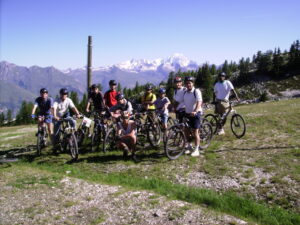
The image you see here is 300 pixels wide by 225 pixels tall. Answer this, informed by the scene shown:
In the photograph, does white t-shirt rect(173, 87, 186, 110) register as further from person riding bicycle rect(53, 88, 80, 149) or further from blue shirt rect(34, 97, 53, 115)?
blue shirt rect(34, 97, 53, 115)

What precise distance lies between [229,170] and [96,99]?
717 centimetres

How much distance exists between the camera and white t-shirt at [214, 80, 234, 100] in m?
12.9

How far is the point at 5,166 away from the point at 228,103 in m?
10.7

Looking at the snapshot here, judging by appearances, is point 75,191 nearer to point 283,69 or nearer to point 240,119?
Result: point 240,119

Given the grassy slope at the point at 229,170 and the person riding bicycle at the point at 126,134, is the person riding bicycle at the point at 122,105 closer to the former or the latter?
the person riding bicycle at the point at 126,134

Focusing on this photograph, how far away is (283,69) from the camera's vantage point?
121000mm

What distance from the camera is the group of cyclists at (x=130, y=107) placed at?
34.0 ft

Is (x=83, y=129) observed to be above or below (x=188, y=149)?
above

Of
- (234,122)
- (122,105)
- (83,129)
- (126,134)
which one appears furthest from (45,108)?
(234,122)

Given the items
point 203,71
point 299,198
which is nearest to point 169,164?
point 299,198

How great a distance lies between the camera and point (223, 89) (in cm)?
1300

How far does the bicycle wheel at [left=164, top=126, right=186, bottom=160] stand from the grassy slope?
1.14 ft

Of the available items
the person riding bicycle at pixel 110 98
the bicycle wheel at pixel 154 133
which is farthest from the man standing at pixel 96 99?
the bicycle wheel at pixel 154 133

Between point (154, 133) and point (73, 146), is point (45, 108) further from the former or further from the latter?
point (154, 133)
